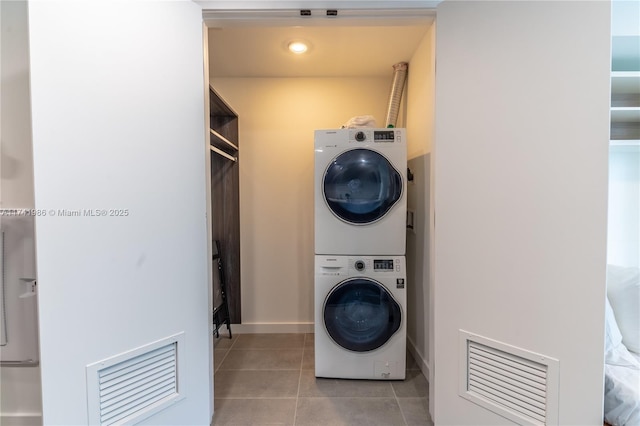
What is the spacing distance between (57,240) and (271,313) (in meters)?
1.88

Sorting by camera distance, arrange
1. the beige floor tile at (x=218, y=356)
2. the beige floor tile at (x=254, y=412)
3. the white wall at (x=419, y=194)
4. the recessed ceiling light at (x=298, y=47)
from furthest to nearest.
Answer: the beige floor tile at (x=218, y=356)
the recessed ceiling light at (x=298, y=47)
the white wall at (x=419, y=194)
the beige floor tile at (x=254, y=412)

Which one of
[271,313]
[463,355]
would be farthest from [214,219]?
[463,355]

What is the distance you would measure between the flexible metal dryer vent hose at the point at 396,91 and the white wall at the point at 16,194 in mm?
2234

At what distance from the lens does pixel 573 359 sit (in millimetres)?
1021

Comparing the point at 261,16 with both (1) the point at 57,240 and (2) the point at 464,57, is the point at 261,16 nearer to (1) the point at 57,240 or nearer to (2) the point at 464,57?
(2) the point at 464,57

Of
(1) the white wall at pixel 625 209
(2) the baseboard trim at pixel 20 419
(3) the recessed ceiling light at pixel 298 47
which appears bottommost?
(2) the baseboard trim at pixel 20 419

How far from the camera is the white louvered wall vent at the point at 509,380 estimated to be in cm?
106

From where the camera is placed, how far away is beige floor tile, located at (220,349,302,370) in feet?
6.44

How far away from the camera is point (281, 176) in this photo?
2.46 meters

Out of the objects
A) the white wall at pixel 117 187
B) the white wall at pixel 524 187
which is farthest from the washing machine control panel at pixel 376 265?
the white wall at pixel 117 187

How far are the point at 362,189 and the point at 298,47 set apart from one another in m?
1.24

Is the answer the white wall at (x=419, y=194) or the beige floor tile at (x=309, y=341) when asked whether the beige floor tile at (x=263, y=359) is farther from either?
the white wall at (x=419, y=194)

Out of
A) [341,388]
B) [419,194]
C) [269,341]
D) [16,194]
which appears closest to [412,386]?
[341,388]

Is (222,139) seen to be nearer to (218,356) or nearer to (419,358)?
(218,356)
